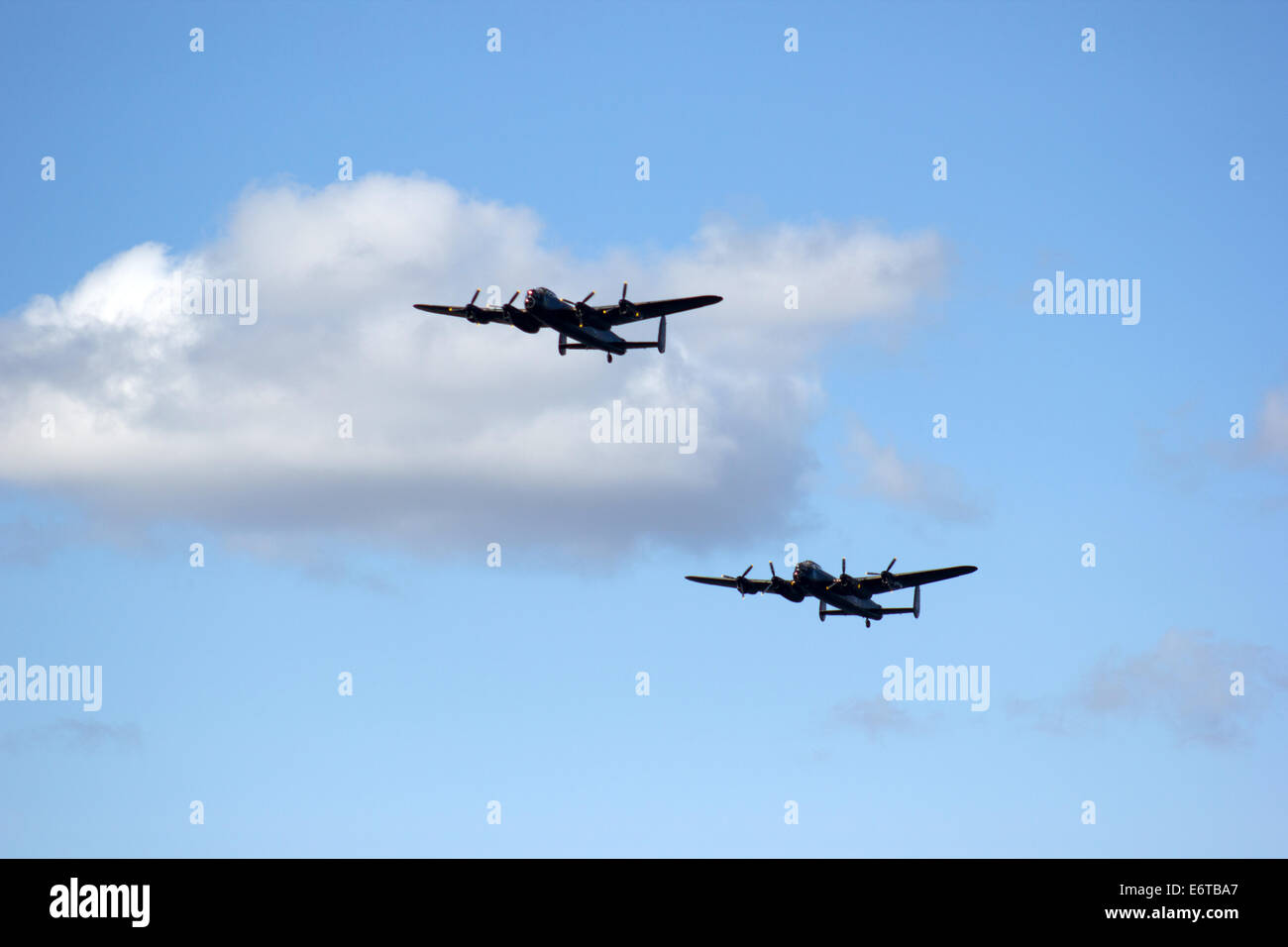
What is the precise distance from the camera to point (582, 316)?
103m

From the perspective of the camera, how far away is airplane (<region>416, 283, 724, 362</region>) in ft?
333

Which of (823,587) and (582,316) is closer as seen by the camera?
(582,316)

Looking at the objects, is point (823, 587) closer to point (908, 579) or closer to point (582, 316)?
point (908, 579)

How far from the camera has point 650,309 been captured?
347 feet

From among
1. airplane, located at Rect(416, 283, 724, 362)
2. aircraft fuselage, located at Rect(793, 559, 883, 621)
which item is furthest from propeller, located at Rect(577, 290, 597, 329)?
aircraft fuselage, located at Rect(793, 559, 883, 621)

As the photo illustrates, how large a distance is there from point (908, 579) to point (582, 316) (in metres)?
37.1

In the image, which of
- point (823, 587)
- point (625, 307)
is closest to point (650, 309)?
point (625, 307)

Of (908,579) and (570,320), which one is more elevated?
(570,320)
